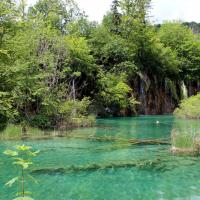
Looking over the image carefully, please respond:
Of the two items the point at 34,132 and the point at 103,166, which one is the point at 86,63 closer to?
the point at 34,132

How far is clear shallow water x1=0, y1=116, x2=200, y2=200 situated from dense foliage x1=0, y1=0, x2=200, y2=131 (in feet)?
22.3

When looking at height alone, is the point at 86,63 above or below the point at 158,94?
above

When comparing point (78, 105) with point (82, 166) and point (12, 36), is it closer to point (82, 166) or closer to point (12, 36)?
point (12, 36)

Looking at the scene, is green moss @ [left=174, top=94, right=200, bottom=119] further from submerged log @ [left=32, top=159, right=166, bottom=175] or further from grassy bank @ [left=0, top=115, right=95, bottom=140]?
submerged log @ [left=32, top=159, right=166, bottom=175]

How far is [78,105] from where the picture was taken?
29.0 meters

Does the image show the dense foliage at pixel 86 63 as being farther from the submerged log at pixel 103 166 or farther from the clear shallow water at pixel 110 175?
the submerged log at pixel 103 166

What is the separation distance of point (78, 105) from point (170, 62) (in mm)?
26352

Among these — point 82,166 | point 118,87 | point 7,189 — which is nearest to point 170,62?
point 118,87

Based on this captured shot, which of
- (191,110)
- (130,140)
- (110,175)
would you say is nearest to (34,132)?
(130,140)

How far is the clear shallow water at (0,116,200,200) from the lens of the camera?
10453 millimetres

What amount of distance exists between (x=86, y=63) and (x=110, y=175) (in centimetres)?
2613

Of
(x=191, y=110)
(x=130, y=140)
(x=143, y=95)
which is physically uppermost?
(x=143, y=95)

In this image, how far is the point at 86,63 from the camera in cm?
3816

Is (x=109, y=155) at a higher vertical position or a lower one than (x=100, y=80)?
lower
